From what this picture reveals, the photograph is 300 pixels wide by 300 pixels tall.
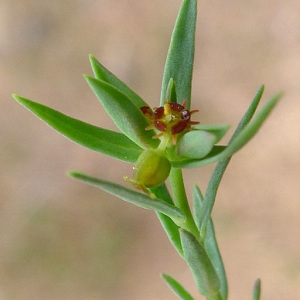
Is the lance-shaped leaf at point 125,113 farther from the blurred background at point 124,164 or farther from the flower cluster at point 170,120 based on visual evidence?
the blurred background at point 124,164

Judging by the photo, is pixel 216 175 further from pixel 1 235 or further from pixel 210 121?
pixel 1 235

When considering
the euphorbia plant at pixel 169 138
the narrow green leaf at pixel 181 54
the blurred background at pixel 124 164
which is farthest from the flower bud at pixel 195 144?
the blurred background at pixel 124 164

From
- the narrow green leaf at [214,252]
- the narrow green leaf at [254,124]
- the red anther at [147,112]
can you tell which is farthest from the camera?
the narrow green leaf at [214,252]

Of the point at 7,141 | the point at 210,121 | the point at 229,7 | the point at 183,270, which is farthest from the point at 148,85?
the point at 183,270

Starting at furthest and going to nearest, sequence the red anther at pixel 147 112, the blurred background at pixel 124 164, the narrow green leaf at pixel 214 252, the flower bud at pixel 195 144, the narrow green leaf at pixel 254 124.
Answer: the blurred background at pixel 124 164 < the narrow green leaf at pixel 214 252 < the red anther at pixel 147 112 < the flower bud at pixel 195 144 < the narrow green leaf at pixel 254 124

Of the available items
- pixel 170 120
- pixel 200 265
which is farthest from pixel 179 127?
pixel 200 265

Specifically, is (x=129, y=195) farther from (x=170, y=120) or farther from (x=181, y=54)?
(x=181, y=54)

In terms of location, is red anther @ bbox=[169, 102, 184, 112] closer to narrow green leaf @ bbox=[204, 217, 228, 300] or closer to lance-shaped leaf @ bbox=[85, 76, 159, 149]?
lance-shaped leaf @ bbox=[85, 76, 159, 149]
